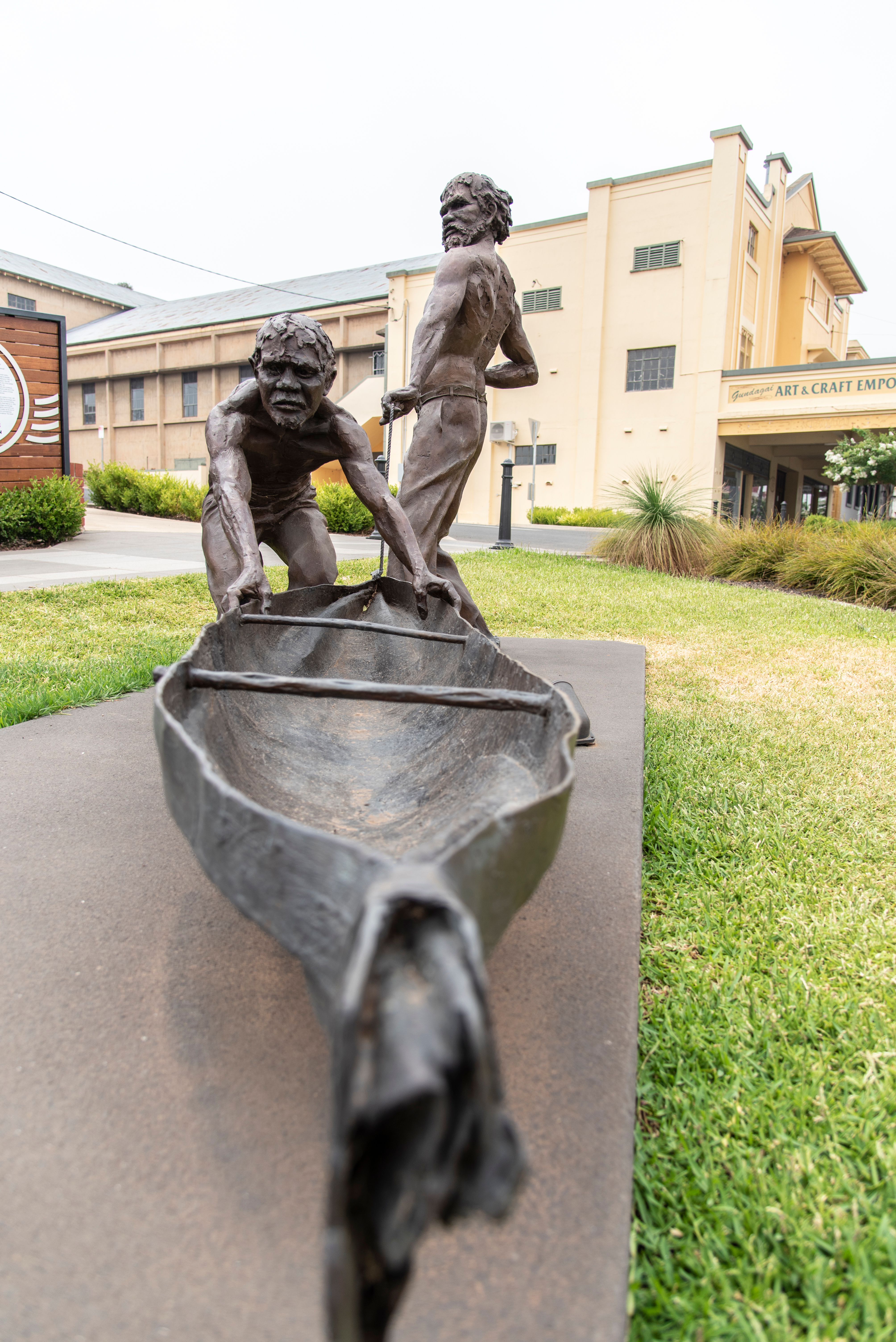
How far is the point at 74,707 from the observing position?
4277 millimetres

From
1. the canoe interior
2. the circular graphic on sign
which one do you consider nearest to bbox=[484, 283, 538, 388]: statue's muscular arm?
the canoe interior

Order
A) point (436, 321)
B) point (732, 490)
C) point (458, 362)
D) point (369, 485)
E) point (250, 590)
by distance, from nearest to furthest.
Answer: point (250, 590)
point (369, 485)
point (436, 321)
point (458, 362)
point (732, 490)

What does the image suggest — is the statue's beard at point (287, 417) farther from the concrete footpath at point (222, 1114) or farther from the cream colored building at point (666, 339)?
the cream colored building at point (666, 339)

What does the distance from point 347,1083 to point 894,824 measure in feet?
9.83

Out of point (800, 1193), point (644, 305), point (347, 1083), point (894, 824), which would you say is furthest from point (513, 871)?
point (644, 305)

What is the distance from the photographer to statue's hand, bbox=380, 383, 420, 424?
432cm

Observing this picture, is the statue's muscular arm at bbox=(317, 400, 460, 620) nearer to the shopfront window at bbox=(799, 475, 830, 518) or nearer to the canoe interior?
the canoe interior

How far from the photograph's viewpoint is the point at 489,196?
4.30m

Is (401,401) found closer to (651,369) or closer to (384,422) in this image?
(384,422)

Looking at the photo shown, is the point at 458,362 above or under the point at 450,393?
above

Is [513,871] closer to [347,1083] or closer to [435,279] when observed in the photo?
[347,1083]

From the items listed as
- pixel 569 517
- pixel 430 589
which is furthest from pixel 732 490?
pixel 430 589

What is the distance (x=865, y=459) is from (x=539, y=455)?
930cm

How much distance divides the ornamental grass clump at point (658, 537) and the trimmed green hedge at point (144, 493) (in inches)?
352
